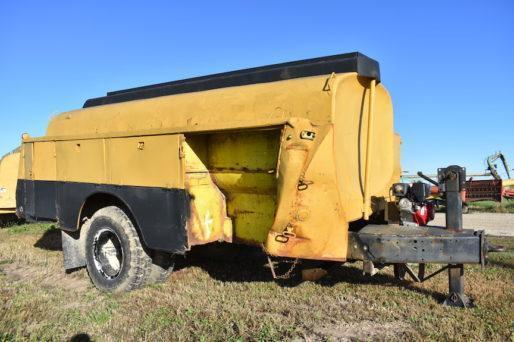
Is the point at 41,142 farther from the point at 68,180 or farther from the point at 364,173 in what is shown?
the point at 364,173

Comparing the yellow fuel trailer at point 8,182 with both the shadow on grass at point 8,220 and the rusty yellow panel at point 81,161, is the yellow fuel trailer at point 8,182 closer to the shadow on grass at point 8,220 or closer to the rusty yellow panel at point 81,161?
the shadow on grass at point 8,220

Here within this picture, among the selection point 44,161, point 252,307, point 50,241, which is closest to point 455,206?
point 252,307

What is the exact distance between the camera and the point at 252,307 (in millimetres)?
4840

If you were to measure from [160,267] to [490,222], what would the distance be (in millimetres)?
9514

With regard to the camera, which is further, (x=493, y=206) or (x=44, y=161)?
(x=493, y=206)

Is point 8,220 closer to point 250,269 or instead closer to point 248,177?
point 250,269

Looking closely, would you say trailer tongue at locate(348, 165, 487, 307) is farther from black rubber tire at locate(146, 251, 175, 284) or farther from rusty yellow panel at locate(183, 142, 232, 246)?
black rubber tire at locate(146, 251, 175, 284)

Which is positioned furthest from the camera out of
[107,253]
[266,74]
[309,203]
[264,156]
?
[107,253]

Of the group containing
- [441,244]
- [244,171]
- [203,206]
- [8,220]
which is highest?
[244,171]

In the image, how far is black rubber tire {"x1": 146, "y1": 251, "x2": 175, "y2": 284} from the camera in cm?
583

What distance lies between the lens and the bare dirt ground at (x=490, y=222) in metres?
10.6

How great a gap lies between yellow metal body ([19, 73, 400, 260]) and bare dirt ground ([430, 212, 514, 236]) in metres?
5.85

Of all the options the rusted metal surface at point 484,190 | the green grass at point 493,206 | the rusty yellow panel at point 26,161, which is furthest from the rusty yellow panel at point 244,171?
the rusted metal surface at point 484,190

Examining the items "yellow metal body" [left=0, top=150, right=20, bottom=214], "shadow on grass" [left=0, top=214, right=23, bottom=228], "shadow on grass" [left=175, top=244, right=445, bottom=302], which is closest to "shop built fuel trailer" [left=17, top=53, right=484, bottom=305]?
"shadow on grass" [left=175, top=244, right=445, bottom=302]
